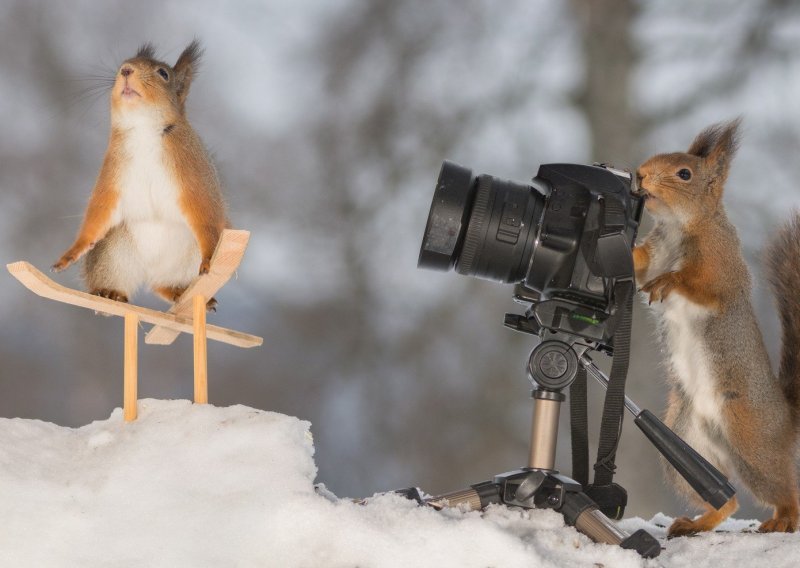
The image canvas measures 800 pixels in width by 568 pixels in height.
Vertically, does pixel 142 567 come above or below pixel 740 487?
below

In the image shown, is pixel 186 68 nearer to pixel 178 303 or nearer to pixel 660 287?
pixel 178 303

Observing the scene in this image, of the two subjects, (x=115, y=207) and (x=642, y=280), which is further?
(x=642, y=280)

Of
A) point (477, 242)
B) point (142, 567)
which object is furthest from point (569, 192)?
point (142, 567)

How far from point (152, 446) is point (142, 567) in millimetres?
168

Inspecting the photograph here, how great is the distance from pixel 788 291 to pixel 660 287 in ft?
0.91

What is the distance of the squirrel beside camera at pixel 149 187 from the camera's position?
1.25 meters

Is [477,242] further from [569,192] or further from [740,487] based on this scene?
[740,487]

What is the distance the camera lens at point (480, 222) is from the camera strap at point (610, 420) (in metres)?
0.15

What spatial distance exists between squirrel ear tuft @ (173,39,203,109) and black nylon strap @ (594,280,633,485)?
2.22 feet

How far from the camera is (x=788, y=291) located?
1.58 metres

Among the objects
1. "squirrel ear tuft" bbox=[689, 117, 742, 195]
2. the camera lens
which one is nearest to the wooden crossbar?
the camera lens

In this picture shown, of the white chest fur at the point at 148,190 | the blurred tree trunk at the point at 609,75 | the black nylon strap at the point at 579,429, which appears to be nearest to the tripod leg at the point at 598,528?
the black nylon strap at the point at 579,429

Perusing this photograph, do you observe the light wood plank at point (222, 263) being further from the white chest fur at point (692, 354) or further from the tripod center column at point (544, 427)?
the white chest fur at point (692, 354)

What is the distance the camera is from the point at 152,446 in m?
1.16
